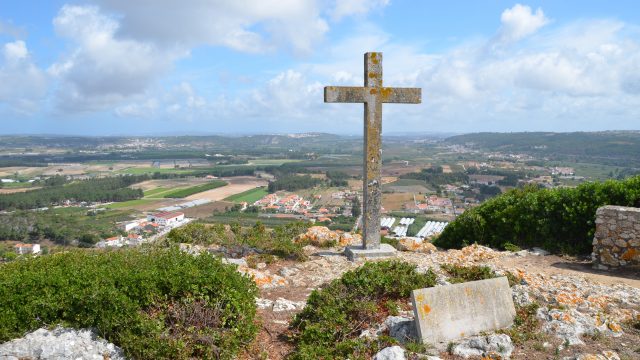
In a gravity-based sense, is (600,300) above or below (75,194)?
above

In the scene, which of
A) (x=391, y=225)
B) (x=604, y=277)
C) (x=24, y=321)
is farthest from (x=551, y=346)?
(x=391, y=225)

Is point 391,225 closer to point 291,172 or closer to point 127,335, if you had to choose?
point 127,335

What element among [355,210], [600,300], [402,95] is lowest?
[355,210]

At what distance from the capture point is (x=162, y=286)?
511 cm

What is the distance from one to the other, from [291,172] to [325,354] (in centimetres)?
6318

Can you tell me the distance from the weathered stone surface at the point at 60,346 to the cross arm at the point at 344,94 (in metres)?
6.21

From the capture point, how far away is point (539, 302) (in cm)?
583

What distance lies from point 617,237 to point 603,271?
0.69 meters

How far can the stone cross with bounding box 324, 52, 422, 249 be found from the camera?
935 cm

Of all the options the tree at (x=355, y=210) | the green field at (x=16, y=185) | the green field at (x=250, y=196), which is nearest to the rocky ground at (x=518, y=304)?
the tree at (x=355, y=210)

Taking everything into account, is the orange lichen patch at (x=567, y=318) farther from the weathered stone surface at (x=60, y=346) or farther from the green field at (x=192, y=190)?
the green field at (x=192, y=190)

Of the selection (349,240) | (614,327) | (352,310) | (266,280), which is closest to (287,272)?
(266,280)

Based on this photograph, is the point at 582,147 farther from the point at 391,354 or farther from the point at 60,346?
the point at 60,346

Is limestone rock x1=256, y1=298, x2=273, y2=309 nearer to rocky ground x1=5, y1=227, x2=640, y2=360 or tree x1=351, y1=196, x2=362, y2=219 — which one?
rocky ground x1=5, y1=227, x2=640, y2=360
